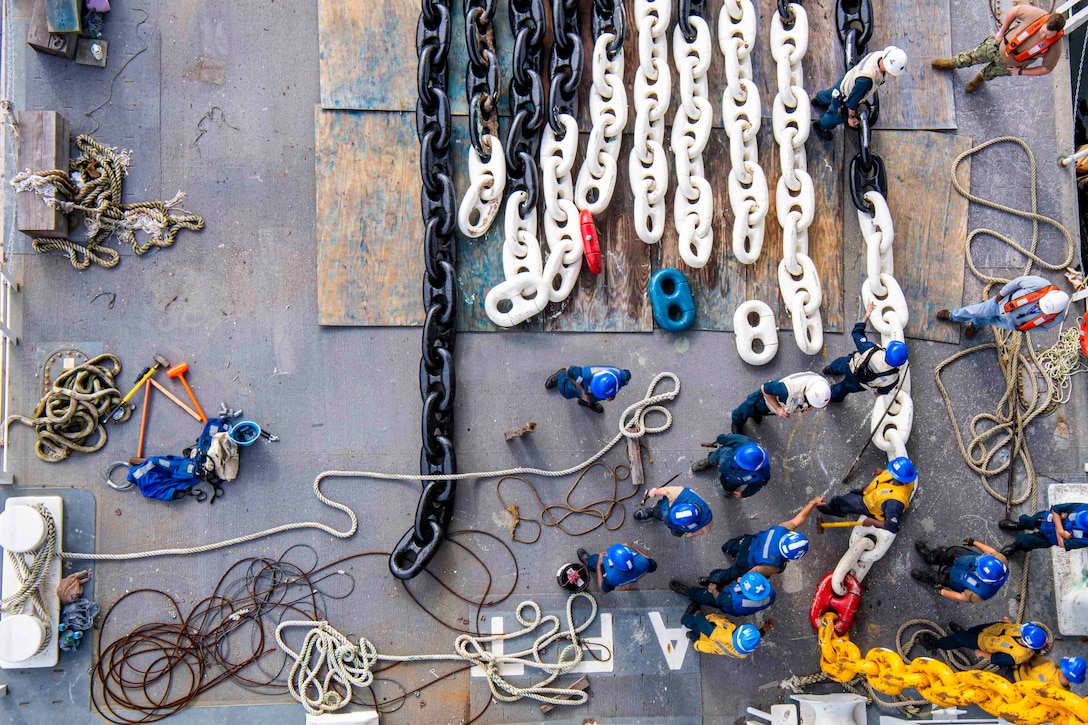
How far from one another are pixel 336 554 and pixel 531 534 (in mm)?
1302

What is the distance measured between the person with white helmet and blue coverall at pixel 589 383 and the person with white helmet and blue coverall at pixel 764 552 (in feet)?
4.04

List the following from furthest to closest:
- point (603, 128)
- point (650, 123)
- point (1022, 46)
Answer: point (650, 123) → point (603, 128) → point (1022, 46)

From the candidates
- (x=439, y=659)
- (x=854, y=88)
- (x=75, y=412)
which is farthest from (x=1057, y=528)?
(x=75, y=412)

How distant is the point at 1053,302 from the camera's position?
425 centimetres

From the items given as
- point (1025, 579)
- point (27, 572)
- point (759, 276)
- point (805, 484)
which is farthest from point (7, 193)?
point (1025, 579)

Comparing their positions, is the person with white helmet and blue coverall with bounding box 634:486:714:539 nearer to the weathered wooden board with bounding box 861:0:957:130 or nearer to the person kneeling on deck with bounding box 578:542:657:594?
the person kneeling on deck with bounding box 578:542:657:594

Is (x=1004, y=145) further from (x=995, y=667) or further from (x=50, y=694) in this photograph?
(x=50, y=694)

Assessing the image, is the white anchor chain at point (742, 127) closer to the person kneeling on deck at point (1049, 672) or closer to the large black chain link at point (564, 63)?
the large black chain link at point (564, 63)

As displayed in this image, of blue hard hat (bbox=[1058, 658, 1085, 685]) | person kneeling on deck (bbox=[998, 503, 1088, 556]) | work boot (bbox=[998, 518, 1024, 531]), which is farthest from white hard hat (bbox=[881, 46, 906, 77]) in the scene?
blue hard hat (bbox=[1058, 658, 1085, 685])

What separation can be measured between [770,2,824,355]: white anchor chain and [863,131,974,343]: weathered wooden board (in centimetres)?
69

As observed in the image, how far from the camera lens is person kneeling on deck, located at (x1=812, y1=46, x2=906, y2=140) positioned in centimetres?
453

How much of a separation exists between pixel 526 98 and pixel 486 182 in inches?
24.5

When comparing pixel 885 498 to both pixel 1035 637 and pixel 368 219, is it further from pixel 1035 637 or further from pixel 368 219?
pixel 368 219

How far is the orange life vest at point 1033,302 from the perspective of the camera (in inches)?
171
